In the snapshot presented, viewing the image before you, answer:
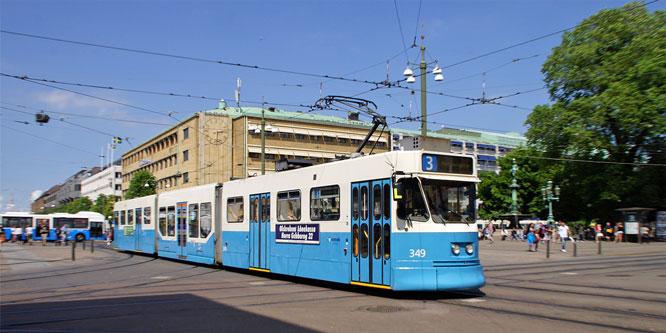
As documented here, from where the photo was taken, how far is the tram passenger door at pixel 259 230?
15383 millimetres

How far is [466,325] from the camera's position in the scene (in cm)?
813

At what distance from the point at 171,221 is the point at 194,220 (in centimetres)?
285

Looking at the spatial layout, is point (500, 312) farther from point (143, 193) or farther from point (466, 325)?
point (143, 193)

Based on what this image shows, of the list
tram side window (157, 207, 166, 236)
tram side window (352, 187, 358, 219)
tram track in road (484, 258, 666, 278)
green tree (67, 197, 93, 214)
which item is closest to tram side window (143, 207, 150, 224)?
tram side window (157, 207, 166, 236)

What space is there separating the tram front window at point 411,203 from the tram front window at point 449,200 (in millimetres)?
140

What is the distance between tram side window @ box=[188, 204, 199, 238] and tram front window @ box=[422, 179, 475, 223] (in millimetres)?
11406

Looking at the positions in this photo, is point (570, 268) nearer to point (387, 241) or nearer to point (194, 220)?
point (387, 241)

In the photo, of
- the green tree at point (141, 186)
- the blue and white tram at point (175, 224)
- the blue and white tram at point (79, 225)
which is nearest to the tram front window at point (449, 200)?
the blue and white tram at point (175, 224)

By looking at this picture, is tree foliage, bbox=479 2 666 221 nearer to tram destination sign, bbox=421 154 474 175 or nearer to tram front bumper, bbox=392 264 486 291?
tram destination sign, bbox=421 154 474 175

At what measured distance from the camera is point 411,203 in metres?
10.8

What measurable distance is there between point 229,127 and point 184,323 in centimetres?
6137

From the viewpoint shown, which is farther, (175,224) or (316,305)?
(175,224)

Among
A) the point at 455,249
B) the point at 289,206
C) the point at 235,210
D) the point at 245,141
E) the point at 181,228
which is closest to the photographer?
the point at 455,249

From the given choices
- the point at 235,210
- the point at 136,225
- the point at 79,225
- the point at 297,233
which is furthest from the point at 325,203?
the point at 79,225
